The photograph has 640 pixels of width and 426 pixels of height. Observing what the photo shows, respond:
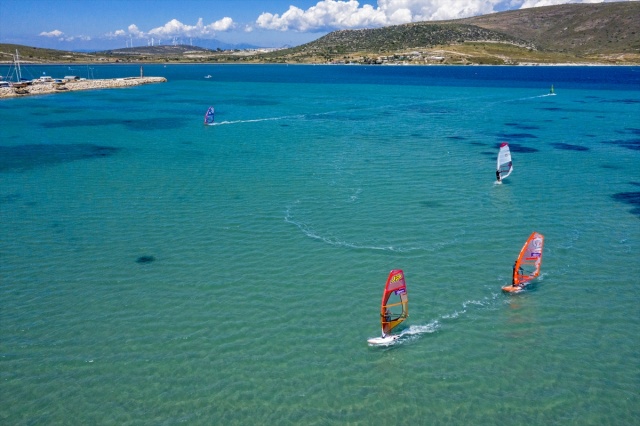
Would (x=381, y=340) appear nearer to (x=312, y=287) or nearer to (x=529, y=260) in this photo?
(x=312, y=287)

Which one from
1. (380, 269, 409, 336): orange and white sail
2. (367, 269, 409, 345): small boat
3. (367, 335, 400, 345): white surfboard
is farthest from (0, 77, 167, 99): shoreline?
(367, 335, 400, 345): white surfboard

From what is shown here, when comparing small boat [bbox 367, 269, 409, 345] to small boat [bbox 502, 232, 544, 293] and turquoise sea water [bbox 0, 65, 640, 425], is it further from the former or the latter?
small boat [bbox 502, 232, 544, 293]

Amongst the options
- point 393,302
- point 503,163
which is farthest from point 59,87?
point 393,302

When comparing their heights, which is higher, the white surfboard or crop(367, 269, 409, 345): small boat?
crop(367, 269, 409, 345): small boat

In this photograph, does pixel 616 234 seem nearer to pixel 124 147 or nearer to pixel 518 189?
pixel 518 189

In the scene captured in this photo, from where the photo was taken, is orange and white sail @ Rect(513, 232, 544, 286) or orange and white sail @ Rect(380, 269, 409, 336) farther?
orange and white sail @ Rect(513, 232, 544, 286)

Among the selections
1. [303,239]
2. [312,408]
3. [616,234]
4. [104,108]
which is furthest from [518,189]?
[104,108]
